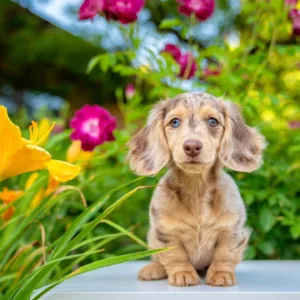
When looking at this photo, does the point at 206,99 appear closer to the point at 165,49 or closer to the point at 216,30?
the point at 165,49

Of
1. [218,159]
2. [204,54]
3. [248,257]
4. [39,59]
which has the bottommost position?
[248,257]

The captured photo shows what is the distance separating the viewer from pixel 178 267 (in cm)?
146

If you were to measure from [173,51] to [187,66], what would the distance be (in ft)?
0.30

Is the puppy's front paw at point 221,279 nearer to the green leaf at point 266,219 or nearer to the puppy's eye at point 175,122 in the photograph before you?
the puppy's eye at point 175,122

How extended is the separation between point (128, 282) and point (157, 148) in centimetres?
36

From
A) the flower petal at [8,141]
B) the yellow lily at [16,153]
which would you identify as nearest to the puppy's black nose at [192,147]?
the yellow lily at [16,153]

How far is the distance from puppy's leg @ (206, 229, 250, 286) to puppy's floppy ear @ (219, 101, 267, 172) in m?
0.18

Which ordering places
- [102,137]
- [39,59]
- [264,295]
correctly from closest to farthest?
[264,295] → [102,137] → [39,59]

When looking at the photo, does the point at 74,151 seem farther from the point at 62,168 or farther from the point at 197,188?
the point at 62,168

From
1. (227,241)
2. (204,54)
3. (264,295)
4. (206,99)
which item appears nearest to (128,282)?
(227,241)

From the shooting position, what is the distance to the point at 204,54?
236 centimetres

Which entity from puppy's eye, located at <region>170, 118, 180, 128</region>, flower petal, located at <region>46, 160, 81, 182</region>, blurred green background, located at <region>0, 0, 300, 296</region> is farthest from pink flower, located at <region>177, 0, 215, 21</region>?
flower petal, located at <region>46, 160, 81, 182</region>

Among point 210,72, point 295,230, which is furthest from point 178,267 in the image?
point 210,72

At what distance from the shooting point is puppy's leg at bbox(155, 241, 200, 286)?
142 centimetres
